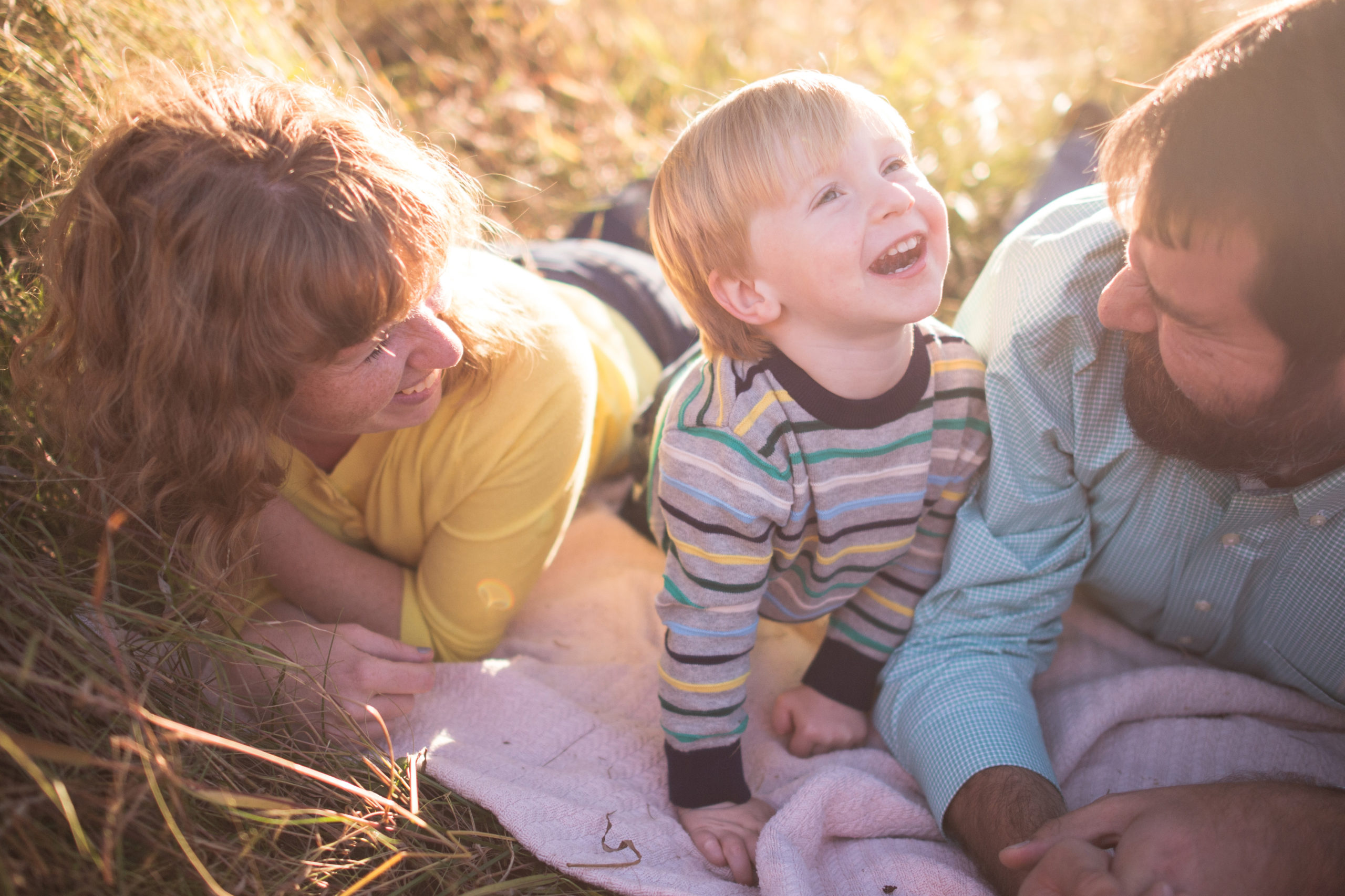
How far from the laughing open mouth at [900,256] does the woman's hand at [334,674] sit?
4.00 feet

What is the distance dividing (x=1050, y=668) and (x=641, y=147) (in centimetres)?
272

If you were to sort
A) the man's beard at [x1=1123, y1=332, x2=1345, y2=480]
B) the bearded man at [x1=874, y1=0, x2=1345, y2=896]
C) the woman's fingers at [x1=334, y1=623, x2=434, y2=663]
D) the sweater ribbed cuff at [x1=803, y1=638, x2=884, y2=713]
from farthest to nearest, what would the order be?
1. the sweater ribbed cuff at [x1=803, y1=638, x2=884, y2=713]
2. the woman's fingers at [x1=334, y1=623, x2=434, y2=663]
3. the man's beard at [x1=1123, y1=332, x2=1345, y2=480]
4. the bearded man at [x1=874, y1=0, x2=1345, y2=896]

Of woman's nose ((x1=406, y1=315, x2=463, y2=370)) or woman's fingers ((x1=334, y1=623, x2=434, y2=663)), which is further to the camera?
woman's fingers ((x1=334, y1=623, x2=434, y2=663))

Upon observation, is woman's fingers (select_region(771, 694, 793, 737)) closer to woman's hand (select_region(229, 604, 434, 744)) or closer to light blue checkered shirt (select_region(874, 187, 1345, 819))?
light blue checkered shirt (select_region(874, 187, 1345, 819))

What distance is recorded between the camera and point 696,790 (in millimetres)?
1723

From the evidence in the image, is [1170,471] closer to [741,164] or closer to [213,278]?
[741,164]

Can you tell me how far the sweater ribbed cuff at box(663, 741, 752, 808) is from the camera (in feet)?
5.65

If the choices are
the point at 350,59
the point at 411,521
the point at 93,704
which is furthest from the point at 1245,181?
the point at 350,59

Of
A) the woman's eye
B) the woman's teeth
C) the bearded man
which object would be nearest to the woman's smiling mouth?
the woman's teeth

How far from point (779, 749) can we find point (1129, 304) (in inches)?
45.3

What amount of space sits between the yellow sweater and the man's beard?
3.77 feet

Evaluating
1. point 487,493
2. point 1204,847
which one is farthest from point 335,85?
point 1204,847

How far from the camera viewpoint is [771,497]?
159 cm

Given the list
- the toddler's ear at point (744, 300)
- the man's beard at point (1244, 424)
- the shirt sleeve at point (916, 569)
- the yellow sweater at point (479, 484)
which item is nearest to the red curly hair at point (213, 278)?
the yellow sweater at point (479, 484)
